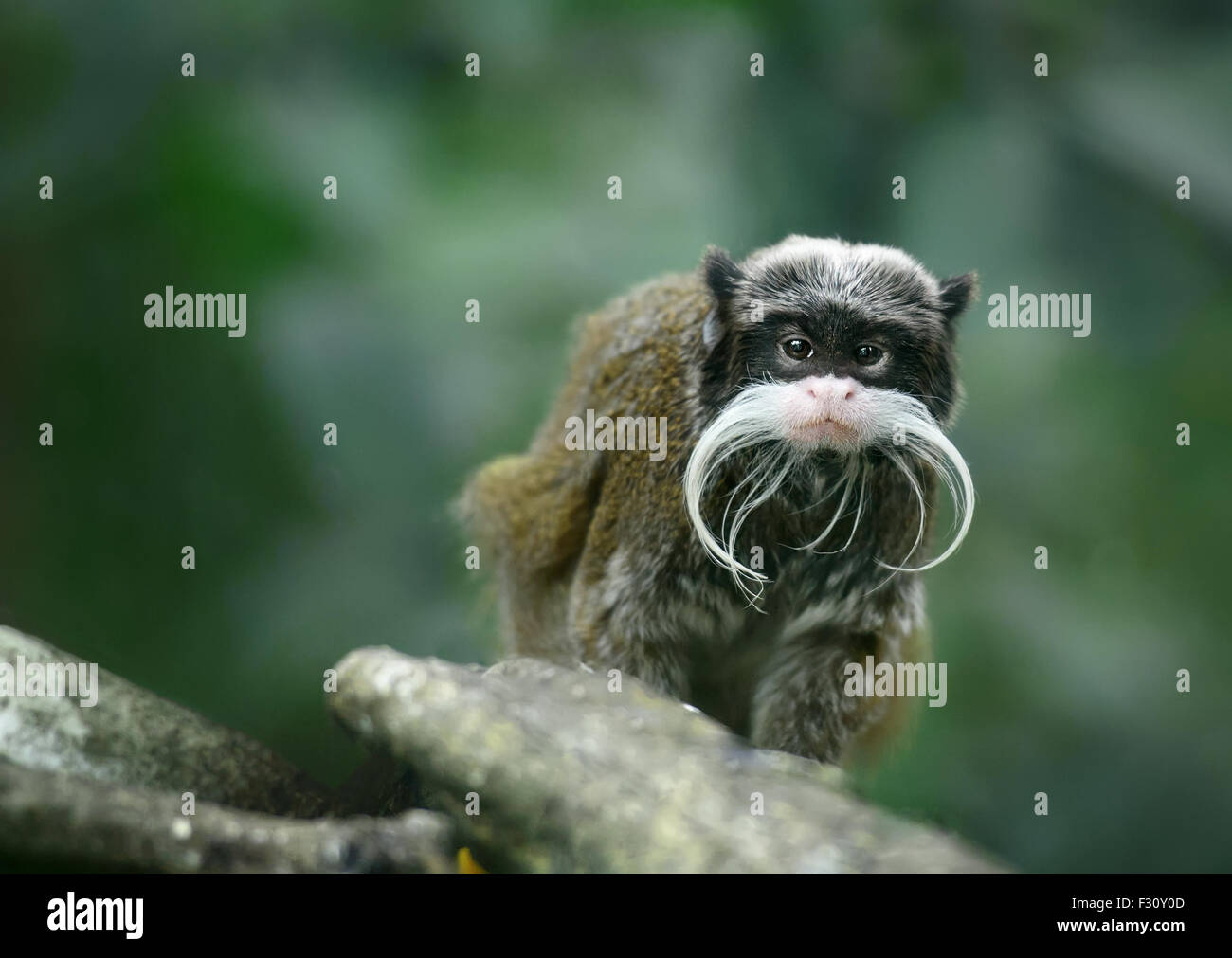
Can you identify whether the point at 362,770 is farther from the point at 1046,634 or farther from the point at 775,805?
the point at 1046,634

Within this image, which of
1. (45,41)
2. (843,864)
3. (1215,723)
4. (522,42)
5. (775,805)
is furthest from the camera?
(1215,723)

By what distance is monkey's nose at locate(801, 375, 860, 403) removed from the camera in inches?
Answer: 112

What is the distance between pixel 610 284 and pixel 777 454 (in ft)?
5.57

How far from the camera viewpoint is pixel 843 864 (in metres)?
2.07

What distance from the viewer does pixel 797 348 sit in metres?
2.97

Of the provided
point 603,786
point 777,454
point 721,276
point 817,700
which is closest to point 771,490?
point 777,454

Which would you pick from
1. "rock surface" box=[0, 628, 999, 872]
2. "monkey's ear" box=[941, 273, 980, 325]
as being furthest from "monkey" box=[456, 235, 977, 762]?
"rock surface" box=[0, 628, 999, 872]

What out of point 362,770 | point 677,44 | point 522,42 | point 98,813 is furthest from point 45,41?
point 98,813

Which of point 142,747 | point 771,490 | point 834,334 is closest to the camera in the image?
point 142,747

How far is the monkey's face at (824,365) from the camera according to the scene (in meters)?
2.88

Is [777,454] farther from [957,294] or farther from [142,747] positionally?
[142,747]

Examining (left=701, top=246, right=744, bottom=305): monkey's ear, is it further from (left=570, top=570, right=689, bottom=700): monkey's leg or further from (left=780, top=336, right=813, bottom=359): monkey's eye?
(left=570, top=570, right=689, bottom=700): monkey's leg

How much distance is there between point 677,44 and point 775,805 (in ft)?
11.3

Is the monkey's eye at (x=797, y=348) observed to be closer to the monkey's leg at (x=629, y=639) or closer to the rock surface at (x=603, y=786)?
the monkey's leg at (x=629, y=639)
